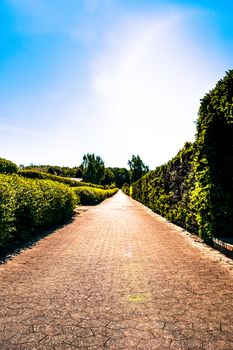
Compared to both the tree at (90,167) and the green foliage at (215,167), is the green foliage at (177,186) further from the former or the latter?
the tree at (90,167)

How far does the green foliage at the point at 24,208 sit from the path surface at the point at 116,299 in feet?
3.21

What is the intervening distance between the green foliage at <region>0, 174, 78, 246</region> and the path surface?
3.21 ft

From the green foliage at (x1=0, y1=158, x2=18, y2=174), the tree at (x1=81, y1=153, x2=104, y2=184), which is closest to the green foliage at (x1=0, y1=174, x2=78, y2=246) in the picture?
the green foliage at (x1=0, y1=158, x2=18, y2=174)

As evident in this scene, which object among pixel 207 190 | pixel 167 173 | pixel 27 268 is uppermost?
pixel 167 173

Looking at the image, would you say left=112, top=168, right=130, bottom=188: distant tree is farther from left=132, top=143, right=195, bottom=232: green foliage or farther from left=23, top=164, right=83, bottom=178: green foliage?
left=132, top=143, right=195, bottom=232: green foliage

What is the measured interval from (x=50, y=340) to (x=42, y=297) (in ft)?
4.24

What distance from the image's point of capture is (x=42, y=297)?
4.36 m

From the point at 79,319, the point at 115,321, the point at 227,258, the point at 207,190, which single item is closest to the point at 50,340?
the point at 79,319

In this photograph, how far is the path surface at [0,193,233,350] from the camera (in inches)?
126

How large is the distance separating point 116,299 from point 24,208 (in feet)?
17.3

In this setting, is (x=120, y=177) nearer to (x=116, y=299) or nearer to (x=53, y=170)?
(x=53, y=170)

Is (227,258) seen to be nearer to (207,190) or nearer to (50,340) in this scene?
(207,190)

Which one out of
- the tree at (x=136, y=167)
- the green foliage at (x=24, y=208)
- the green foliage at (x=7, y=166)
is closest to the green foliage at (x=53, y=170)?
the tree at (x=136, y=167)

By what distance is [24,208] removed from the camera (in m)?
8.69
